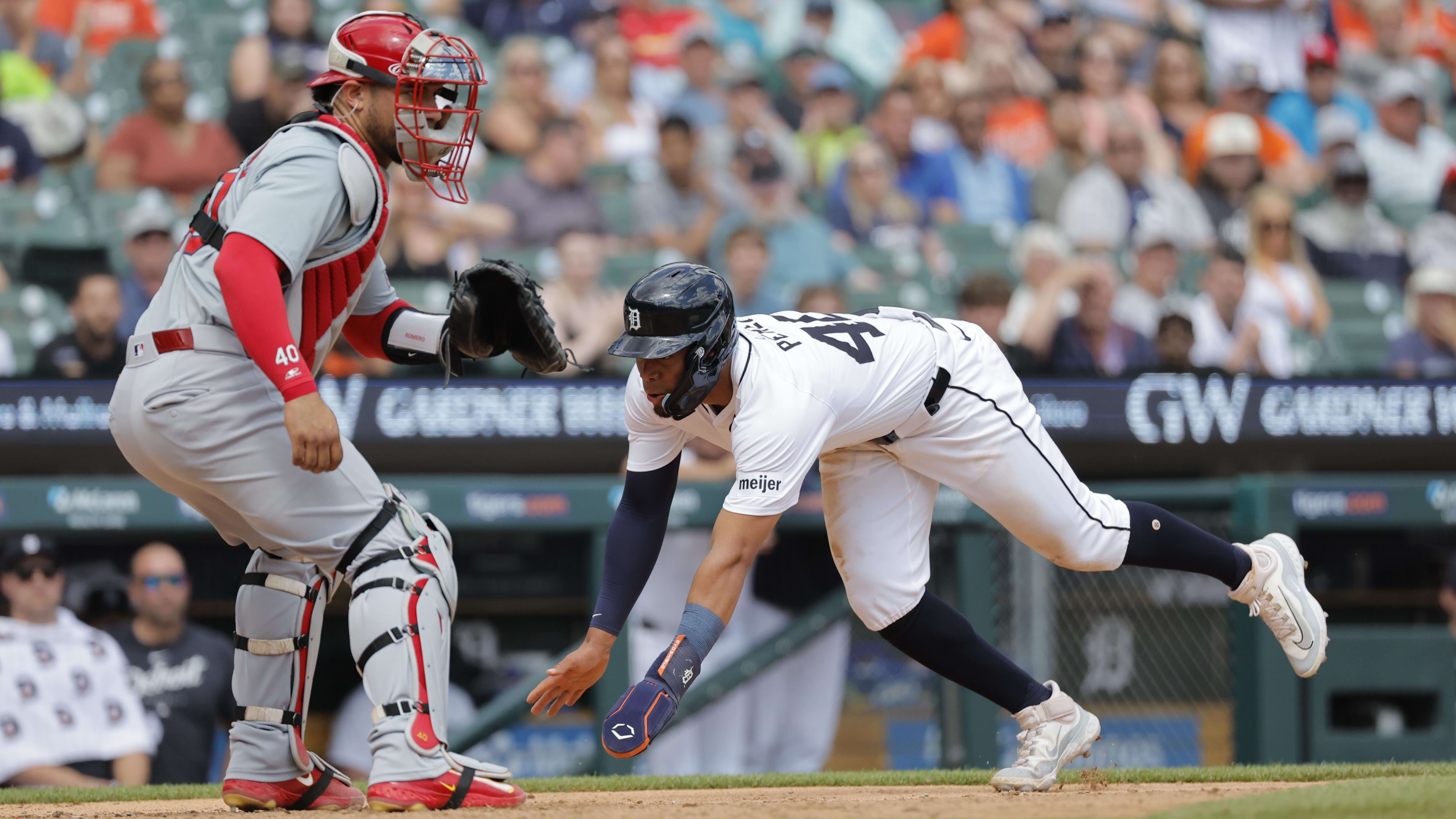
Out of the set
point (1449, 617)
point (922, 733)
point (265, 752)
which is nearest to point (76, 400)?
point (265, 752)

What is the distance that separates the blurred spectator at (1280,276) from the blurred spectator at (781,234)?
218 cm

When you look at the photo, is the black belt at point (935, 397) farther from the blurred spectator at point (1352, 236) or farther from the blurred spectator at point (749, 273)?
the blurred spectator at point (1352, 236)

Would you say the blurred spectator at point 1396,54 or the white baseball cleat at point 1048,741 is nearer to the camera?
the white baseball cleat at point 1048,741

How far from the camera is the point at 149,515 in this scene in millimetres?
5473

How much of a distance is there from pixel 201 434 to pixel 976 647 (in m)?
1.92

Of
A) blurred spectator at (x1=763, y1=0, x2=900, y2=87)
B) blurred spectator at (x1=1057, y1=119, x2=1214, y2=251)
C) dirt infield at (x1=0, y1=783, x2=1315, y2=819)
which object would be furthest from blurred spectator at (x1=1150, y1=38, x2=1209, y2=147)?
dirt infield at (x1=0, y1=783, x2=1315, y2=819)

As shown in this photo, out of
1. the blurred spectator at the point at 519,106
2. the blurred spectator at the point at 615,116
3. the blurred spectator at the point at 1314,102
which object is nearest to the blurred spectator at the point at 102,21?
the blurred spectator at the point at 519,106

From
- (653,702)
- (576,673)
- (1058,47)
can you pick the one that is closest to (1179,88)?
(1058,47)

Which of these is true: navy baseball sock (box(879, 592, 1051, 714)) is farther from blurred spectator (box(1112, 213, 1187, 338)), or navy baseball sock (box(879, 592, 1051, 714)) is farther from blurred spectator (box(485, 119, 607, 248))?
blurred spectator (box(485, 119, 607, 248))

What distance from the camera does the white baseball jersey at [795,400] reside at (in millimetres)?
3141

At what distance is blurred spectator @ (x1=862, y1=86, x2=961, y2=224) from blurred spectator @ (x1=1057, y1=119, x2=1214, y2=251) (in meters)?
0.65

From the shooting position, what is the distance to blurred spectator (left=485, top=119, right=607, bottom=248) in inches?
298

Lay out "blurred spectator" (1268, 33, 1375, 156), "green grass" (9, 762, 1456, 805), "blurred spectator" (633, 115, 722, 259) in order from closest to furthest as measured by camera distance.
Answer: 1. "green grass" (9, 762, 1456, 805)
2. "blurred spectator" (633, 115, 722, 259)
3. "blurred spectator" (1268, 33, 1375, 156)

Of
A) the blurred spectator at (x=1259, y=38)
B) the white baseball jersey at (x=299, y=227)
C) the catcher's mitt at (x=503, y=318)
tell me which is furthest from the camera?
the blurred spectator at (x=1259, y=38)
